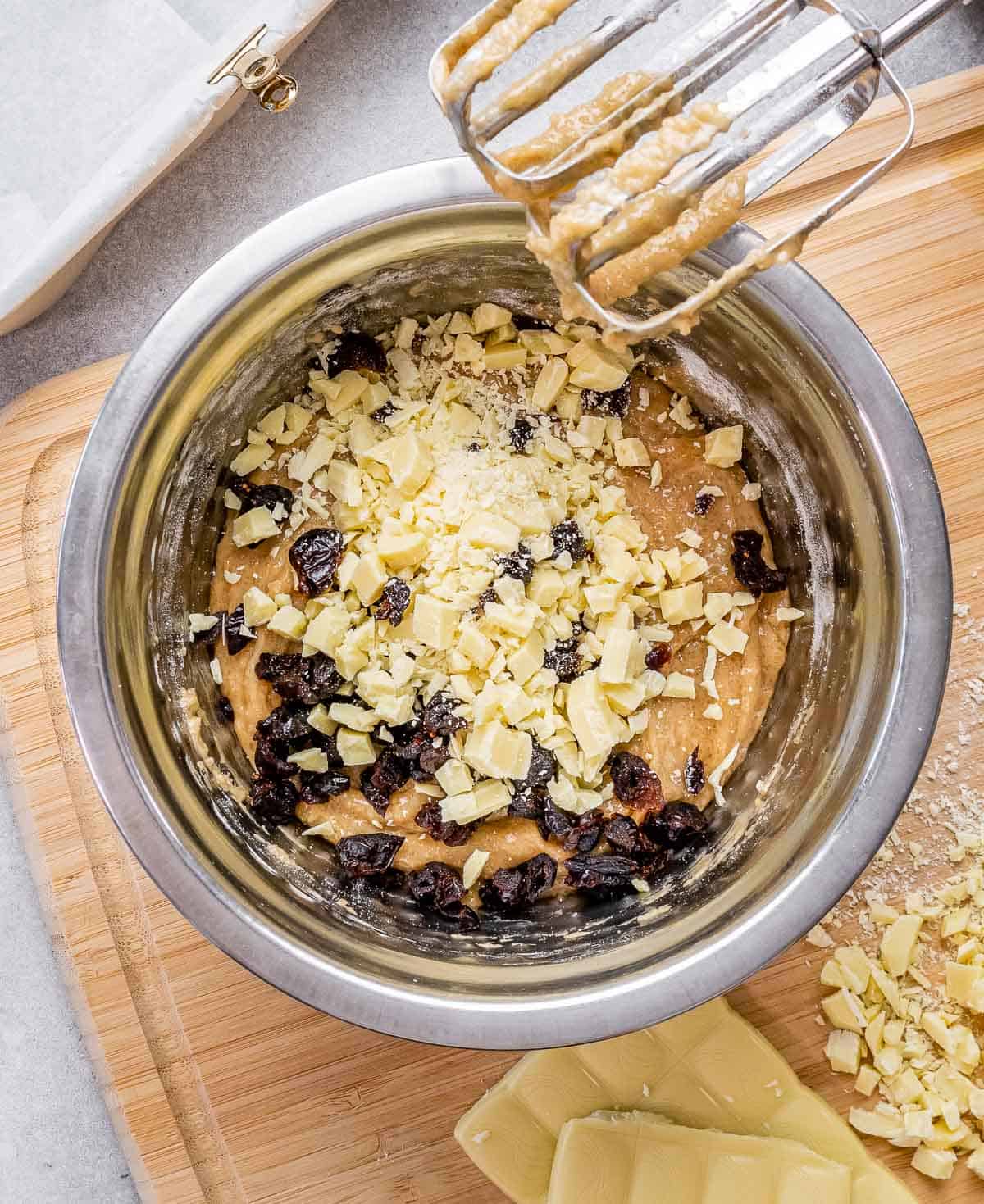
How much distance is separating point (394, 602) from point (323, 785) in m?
0.38

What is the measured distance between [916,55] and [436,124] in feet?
3.50

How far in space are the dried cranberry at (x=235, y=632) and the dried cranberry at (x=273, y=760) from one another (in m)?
0.19

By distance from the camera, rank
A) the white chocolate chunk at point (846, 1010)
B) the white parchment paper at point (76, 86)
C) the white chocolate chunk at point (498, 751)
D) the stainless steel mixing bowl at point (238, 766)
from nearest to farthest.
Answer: the stainless steel mixing bowl at point (238, 766) < the white chocolate chunk at point (498, 751) < the white chocolate chunk at point (846, 1010) < the white parchment paper at point (76, 86)

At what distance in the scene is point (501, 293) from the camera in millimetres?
2049

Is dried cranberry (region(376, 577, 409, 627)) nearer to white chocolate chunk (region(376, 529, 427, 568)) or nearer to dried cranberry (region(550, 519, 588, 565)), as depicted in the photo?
white chocolate chunk (region(376, 529, 427, 568))

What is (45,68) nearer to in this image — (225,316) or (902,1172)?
(225,316)

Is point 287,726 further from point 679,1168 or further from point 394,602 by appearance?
point 679,1168

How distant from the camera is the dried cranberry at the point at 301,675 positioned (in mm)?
1970

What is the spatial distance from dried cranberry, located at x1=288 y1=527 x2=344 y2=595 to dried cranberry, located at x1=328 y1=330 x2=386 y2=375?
0.33m

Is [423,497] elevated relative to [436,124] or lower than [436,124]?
lower

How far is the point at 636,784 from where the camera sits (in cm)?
200

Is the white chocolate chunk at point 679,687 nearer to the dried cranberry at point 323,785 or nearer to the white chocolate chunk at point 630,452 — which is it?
the white chocolate chunk at point 630,452

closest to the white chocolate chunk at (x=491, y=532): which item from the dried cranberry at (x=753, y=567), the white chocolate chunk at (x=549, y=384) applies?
the white chocolate chunk at (x=549, y=384)

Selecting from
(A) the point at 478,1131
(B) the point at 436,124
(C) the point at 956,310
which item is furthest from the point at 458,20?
(A) the point at 478,1131
